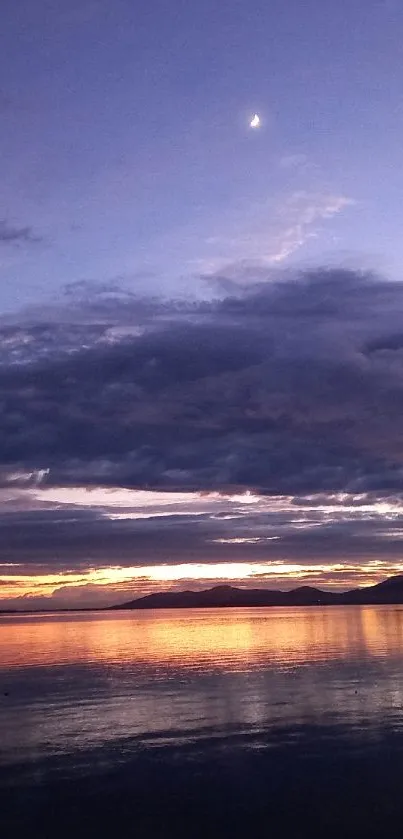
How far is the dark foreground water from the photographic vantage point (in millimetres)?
29438

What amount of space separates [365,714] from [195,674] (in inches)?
1013

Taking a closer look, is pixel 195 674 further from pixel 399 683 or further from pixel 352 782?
pixel 352 782

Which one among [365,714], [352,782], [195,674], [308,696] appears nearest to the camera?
[352,782]

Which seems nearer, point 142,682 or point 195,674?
point 142,682

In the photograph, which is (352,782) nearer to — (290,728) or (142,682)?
(290,728)

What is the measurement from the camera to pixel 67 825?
95.4 feet

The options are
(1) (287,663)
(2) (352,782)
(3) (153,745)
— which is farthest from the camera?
(1) (287,663)

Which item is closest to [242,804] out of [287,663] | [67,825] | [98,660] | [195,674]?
[67,825]

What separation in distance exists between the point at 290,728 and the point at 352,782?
11.2 m

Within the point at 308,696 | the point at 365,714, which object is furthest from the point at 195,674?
the point at 365,714

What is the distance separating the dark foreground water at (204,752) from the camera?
29438 millimetres

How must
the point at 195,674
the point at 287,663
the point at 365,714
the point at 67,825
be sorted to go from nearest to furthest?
the point at 67,825, the point at 365,714, the point at 195,674, the point at 287,663

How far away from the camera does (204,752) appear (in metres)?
39.2

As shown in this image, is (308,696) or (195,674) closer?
(308,696)
